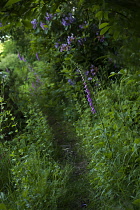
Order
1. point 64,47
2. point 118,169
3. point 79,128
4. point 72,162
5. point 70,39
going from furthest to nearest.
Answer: point 64,47 → point 70,39 → point 79,128 → point 72,162 → point 118,169

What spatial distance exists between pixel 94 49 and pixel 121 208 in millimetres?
3781

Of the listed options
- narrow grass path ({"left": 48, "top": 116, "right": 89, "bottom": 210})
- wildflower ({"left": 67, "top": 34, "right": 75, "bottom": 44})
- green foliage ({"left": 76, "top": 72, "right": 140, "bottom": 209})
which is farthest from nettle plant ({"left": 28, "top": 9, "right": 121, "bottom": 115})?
green foliage ({"left": 76, "top": 72, "right": 140, "bottom": 209})

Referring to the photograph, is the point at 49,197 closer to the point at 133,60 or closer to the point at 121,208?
the point at 121,208

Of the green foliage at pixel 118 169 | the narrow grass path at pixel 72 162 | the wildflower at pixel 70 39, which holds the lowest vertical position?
the narrow grass path at pixel 72 162

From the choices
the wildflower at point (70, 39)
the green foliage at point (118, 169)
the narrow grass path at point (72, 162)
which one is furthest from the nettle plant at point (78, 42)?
the green foliage at point (118, 169)

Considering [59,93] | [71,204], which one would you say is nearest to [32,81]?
[59,93]

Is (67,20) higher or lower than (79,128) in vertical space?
higher

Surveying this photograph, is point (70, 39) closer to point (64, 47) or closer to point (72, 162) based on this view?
point (64, 47)

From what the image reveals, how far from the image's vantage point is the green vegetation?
1.62 metres

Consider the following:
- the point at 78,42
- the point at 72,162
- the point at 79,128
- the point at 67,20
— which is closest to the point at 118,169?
the point at 72,162

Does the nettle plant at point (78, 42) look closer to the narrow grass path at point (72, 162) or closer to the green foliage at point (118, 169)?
the narrow grass path at point (72, 162)

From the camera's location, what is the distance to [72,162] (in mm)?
3543

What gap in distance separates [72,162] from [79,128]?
29.0 inches

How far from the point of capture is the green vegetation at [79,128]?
1.62 meters
